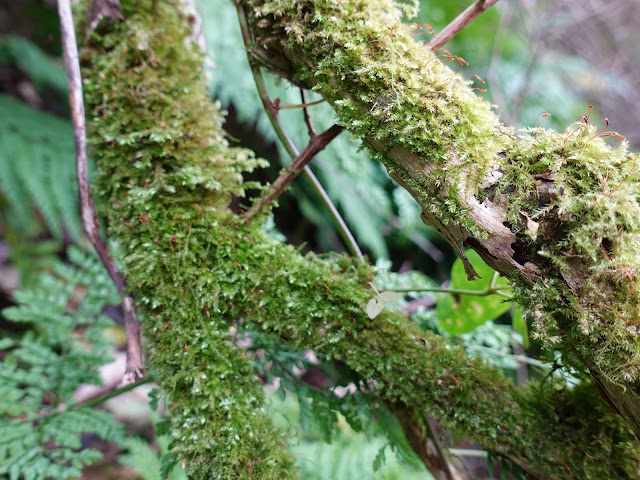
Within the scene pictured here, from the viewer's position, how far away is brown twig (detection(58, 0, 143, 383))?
41.1 inches

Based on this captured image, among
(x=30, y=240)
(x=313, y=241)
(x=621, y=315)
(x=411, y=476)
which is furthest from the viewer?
(x=313, y=241)

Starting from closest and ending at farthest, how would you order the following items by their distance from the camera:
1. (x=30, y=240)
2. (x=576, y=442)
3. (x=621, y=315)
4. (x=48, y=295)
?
1. (x=621, y=315)
2. (x=576, y=442)
3. (x=48, y=295)
4. (x=30, y=240)

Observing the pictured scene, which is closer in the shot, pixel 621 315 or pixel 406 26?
pixel 621 315

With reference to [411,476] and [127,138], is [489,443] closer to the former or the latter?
[127,138]

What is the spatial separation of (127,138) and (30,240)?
8.84 ft

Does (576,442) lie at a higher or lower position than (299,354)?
higher

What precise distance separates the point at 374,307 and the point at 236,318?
377mm

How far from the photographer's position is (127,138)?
41.4 inches

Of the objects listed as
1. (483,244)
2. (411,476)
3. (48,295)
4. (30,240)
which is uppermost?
(483,244)

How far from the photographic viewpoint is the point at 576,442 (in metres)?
0.84

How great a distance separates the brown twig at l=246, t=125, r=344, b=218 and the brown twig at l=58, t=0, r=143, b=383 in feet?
1.32

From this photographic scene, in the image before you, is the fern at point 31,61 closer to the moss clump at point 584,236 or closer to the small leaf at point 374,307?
the small leaf at point 374,307

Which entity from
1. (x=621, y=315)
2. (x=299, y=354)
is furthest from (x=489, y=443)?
(x=299, y=354)

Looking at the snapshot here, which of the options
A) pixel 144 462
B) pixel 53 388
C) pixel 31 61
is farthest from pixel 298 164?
pixel 31 61
